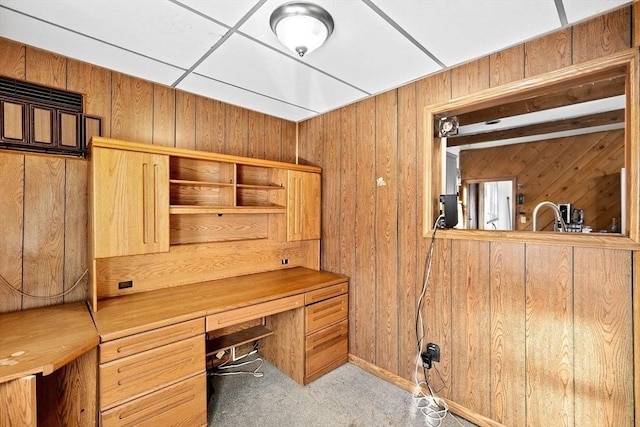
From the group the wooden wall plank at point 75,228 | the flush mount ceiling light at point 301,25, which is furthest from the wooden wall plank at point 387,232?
the wooden wall plank at point 75,228

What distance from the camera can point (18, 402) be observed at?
113cm

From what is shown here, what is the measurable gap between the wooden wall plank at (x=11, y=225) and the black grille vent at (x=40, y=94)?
0.38 metres

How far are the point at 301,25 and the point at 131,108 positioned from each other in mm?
1550

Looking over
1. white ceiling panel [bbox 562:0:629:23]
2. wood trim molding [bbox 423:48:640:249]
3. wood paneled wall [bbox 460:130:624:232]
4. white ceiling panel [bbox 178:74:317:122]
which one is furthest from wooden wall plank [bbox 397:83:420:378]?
wood paneled wall [bbox 460:130:624:232]

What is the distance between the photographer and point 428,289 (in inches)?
86.0

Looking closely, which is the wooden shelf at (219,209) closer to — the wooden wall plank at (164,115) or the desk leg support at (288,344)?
the wooden wall plank at (164,115)

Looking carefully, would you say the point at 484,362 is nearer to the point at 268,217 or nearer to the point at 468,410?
the point at 468,410

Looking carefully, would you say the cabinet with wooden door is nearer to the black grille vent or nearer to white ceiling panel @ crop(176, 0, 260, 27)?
white ceiling panel @ crop(176, 0, 260, 27)

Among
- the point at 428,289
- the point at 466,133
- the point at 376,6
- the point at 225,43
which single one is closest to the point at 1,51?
the point at 225,43

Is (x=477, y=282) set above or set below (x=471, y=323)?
above

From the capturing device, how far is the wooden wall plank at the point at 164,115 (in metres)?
2.29

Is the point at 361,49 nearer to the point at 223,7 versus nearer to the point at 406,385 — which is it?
the point at 223,7

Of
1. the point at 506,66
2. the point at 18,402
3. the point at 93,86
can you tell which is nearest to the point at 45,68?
the point at 93,86

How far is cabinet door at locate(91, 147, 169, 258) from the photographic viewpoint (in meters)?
1.76
